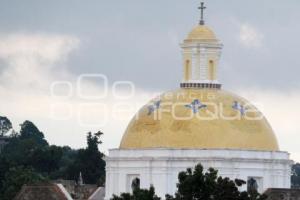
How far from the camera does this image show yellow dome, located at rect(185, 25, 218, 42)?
14141 centimetres

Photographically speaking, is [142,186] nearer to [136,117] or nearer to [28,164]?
[136,117]

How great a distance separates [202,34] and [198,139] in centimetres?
641

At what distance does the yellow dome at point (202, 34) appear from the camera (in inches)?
5567

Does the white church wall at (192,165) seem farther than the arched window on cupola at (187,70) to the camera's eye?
No

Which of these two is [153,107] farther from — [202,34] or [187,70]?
[202,34]

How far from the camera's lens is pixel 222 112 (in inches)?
5477

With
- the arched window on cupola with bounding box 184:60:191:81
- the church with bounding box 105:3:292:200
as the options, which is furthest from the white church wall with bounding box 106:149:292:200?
the arched window on cupola with bounding box 184:60:191:81

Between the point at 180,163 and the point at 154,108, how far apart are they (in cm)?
335

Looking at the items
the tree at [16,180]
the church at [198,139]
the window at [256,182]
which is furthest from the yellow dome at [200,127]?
the tree at [16,180]

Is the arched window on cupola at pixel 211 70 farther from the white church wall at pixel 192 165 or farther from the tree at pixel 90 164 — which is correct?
the tree at pixel 90 164

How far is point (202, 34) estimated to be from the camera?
141875 mm

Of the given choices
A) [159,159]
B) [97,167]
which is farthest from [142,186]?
[97,167]

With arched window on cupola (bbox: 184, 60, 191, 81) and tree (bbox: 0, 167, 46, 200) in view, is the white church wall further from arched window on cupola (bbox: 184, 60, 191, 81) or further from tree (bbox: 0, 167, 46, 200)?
tree (bbox: 0, 167, 46, 200)

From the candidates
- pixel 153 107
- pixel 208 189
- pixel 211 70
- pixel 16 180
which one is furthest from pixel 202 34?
pixel 208 189
